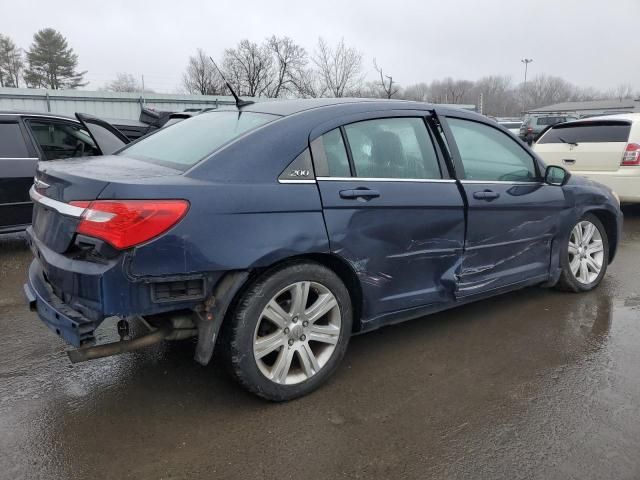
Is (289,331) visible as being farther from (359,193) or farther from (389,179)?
(389,179)

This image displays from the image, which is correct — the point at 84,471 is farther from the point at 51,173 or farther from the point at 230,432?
the point at 51,173

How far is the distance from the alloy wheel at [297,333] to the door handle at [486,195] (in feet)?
4.32

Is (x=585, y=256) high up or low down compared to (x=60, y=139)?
down

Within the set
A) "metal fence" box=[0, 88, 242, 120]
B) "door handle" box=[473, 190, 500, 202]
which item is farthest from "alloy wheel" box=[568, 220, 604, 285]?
"metal fence" box=[0, 88, 242, 120]

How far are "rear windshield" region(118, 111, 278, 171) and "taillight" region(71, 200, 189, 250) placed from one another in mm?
387

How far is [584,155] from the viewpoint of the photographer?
25.1ft

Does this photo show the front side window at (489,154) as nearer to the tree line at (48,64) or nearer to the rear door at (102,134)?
the rear door at (102,134)

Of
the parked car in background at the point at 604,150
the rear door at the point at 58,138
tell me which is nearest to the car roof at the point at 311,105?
the rear door at the point at 58,138

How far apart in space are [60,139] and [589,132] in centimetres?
736

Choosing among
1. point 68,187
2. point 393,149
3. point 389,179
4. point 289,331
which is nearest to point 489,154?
point 393,149

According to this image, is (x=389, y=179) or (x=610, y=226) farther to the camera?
(x=610, y=226)

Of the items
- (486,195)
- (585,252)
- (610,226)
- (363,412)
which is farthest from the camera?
(610,226)

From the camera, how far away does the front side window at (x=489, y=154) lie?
356cm

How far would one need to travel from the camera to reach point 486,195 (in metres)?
3.53
